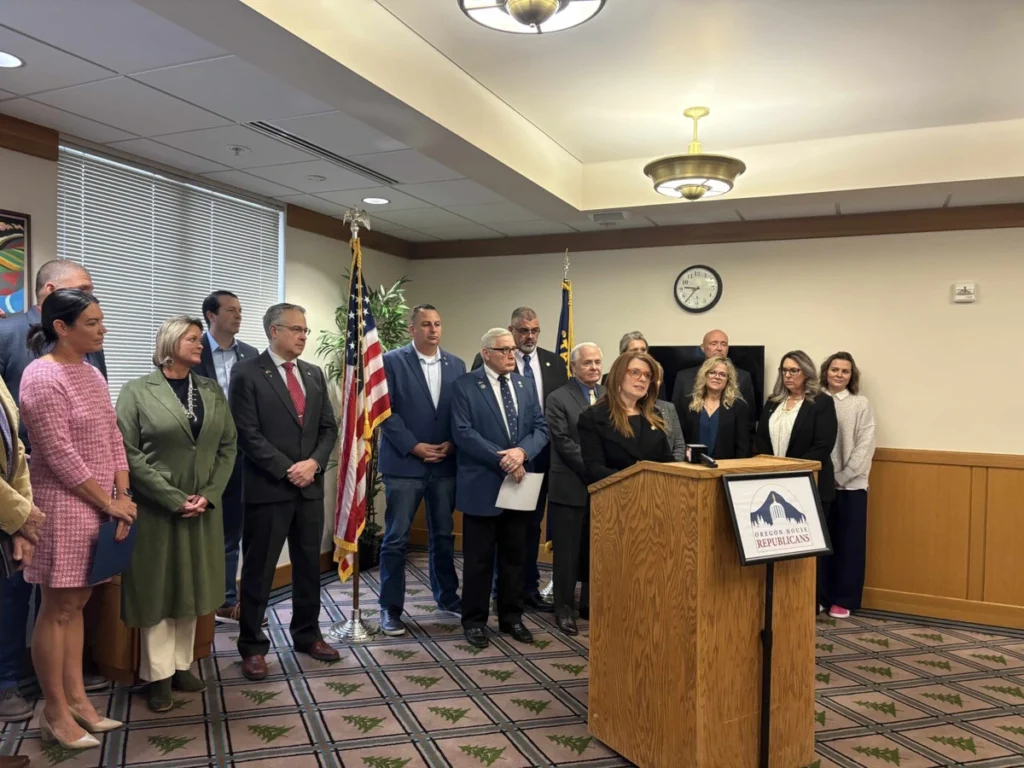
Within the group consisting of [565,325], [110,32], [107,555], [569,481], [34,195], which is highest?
[110,32]

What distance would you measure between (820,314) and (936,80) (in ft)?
6.69

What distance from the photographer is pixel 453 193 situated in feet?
16.0

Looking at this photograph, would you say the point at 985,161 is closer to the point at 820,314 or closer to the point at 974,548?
the point at 820,314

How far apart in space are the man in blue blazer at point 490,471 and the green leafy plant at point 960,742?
1853 millimetres

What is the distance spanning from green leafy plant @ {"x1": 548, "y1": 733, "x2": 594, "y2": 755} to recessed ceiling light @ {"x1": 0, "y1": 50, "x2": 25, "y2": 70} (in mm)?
3202

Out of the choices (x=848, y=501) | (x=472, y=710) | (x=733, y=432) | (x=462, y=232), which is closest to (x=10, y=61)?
(x=472, y=710)

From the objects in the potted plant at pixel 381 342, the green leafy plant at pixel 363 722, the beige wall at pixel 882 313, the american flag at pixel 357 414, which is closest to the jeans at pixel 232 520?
the american flag at pixel 357 414

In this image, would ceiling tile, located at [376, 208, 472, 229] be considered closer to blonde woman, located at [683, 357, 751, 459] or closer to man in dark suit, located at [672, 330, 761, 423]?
man in dark suit, located at [672, 330, 761, 423]

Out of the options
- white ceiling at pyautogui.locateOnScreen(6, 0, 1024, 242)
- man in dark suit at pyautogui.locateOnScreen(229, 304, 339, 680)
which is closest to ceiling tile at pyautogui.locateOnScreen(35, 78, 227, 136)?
white ceiling at pyautogui.locateOnScreen(6, 0, 1024, 242)

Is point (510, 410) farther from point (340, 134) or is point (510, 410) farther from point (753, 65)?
point (753, 65)

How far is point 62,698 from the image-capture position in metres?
2.79

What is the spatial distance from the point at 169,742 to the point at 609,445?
2094mm

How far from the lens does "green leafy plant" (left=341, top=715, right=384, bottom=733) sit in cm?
298

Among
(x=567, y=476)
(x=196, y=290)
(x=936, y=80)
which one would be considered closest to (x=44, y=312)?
(x=196, y=290)
